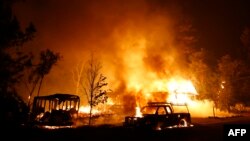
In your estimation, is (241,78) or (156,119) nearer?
(156,119)

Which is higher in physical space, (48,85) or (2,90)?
(48,85)

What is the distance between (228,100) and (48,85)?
29.7 metres

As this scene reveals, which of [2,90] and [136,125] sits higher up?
[2,90]

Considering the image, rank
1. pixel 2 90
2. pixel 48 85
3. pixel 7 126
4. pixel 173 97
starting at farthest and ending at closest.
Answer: pixel 48 85
pixel 173 97
pixel 7 126
pixel 2 90

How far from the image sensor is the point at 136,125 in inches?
695

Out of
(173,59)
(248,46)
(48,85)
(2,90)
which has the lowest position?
(2,90)

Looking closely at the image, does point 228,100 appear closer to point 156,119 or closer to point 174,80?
point 174,80

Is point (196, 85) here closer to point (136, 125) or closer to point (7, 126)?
point (136, 125)

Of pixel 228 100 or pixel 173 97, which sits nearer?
pixel 173 97

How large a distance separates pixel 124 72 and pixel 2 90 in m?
25.0

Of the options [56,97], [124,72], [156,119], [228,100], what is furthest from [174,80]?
[156,119]

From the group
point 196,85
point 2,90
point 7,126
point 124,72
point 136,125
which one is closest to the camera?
point 2,90

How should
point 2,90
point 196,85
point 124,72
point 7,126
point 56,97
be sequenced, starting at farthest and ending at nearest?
point 196,85 → point 124,72 → point 56,97 → point 7,126 → point 2,90

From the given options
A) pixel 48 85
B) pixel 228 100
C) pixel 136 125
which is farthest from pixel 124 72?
pixel 136 125
